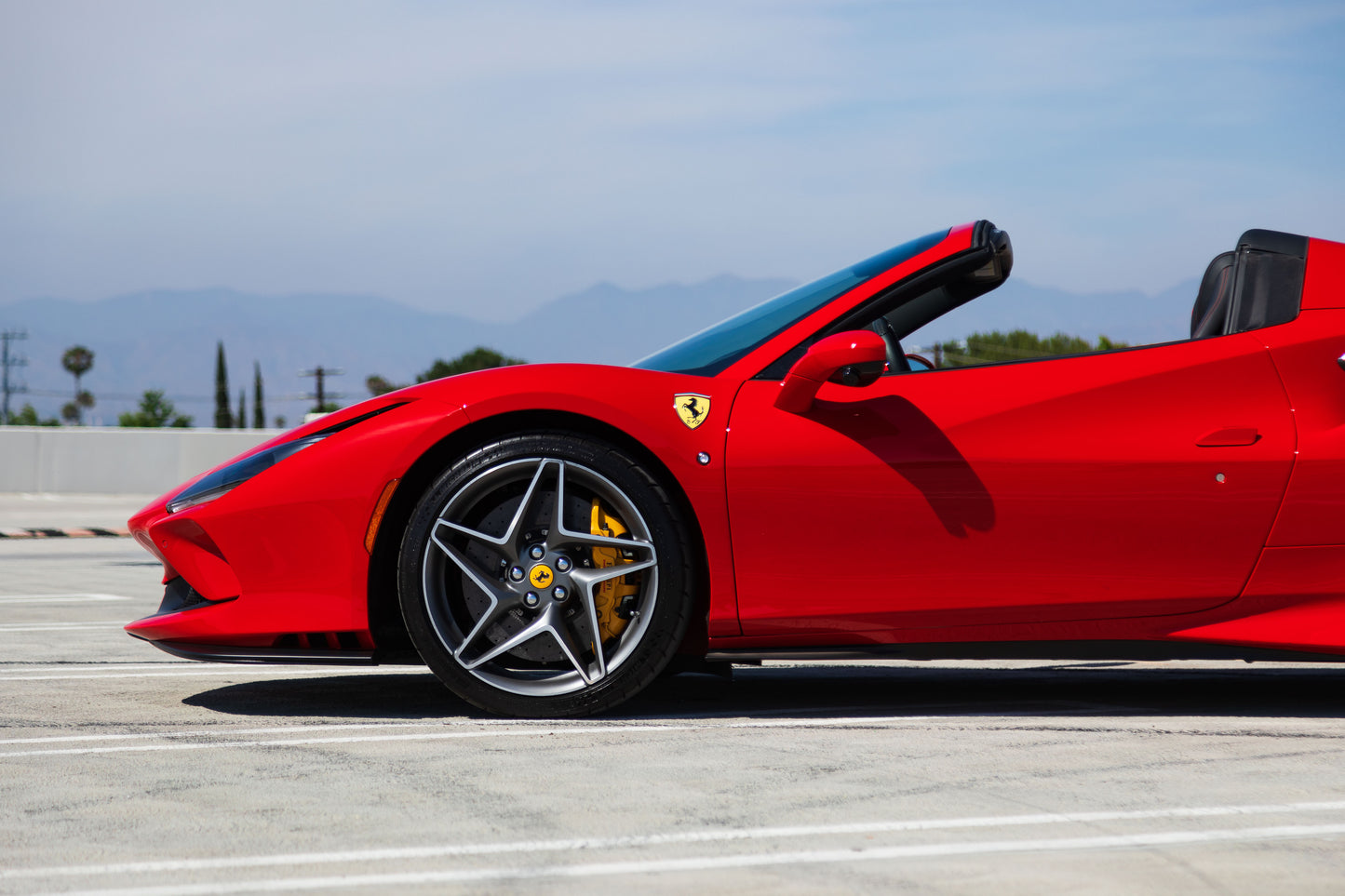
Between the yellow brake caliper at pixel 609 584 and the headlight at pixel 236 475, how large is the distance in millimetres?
819

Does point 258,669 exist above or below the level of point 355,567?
below

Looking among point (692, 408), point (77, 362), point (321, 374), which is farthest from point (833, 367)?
point (77, 362)

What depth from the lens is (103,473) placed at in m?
26.3

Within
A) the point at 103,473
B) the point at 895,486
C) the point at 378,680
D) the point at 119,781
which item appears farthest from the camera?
the point at 103,473

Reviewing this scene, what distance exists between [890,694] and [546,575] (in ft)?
4.46

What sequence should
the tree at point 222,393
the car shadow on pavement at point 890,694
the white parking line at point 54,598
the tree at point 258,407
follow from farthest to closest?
the tree at point 258,407, the tree at point 222,393, the white parking line at point 54,598, the car shadow on pavement at point 890,694

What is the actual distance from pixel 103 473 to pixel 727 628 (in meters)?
25.1

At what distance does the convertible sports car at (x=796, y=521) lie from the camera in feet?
12.1

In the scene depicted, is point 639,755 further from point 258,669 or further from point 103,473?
point 103,473

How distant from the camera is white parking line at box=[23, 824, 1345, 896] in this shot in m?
2.36

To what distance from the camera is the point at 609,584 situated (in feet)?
12.4

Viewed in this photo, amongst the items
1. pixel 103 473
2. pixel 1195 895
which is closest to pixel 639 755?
pixel 1195 895

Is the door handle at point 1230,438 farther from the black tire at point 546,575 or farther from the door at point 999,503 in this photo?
the black tire at point 546,575

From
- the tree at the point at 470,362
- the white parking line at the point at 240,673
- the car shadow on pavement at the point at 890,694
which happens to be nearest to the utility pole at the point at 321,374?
the tree at the point at 470,362
